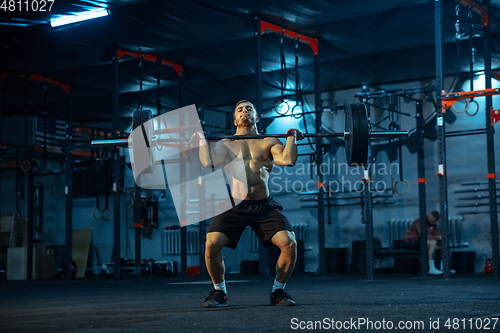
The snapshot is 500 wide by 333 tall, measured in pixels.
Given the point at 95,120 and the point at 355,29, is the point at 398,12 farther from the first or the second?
the point at 95,120

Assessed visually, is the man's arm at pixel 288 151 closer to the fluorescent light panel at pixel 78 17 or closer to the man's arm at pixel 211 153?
the man's arm at pixel 211 153

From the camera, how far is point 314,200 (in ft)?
36.8

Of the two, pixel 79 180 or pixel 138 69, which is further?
pixel 79 180

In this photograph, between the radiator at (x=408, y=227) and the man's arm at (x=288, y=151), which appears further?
the radiator at (x=408, y=227)

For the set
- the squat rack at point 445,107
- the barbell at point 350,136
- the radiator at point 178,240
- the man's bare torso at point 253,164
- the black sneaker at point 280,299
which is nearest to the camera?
the black sneaker at point 280,299

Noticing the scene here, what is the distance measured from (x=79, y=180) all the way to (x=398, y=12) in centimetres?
787

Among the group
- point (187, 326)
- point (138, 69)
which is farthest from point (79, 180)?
point (187, 326)

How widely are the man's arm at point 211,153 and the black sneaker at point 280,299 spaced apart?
0.86 meters

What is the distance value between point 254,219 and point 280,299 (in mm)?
503

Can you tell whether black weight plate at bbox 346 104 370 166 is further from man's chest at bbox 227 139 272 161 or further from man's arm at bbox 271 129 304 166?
man's chest at bbox 227 139 272 161

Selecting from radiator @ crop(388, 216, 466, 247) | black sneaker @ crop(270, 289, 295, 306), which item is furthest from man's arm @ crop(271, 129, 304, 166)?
radiator @ crop(388, 216, 466, 247)

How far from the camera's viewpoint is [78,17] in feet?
25.7

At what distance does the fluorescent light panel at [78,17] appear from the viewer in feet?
25.2

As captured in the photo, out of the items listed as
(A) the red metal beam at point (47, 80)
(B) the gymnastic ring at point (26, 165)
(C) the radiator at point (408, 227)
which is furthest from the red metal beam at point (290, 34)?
(B) the gymnastic ring at point (26, 165)
